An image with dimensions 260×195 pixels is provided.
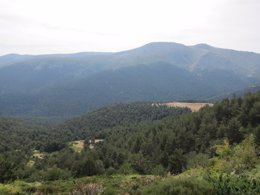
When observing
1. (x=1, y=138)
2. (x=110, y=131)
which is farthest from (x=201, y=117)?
(x=1, y=138)

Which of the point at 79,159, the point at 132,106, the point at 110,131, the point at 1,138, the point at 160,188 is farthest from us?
the point at 132,106

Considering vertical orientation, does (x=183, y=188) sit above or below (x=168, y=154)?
above

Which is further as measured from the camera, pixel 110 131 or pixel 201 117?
pixel 110 131

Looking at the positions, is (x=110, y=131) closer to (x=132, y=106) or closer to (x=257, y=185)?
(x=132, y=106)

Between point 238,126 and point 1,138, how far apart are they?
71.9m

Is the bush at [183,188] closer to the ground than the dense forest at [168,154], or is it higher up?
higher up

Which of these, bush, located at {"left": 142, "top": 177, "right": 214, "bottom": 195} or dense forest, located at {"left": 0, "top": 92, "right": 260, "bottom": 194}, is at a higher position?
bush, located at {"left": 142, "top": 177, "right": 214, "bottom": 195}

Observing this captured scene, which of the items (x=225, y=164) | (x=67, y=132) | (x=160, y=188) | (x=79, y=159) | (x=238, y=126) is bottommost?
(x=67, y=132)

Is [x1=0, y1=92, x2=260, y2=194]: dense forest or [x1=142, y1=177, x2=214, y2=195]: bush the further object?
[x1=0, y1=92, x2=260, y2=194]: dense forest

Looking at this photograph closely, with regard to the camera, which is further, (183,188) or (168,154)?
(168,154)

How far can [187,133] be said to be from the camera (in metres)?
86.2

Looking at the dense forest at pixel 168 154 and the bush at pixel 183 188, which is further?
the dense forest at pixel 168 154

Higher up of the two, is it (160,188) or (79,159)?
(160,188)

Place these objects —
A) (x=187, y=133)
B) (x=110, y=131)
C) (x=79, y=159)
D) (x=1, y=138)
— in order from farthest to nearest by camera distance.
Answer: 1. (x=110, y=131)
2. (x=1, y=138)
3. (x=187, y=133)
4. (x=79, y=159)
